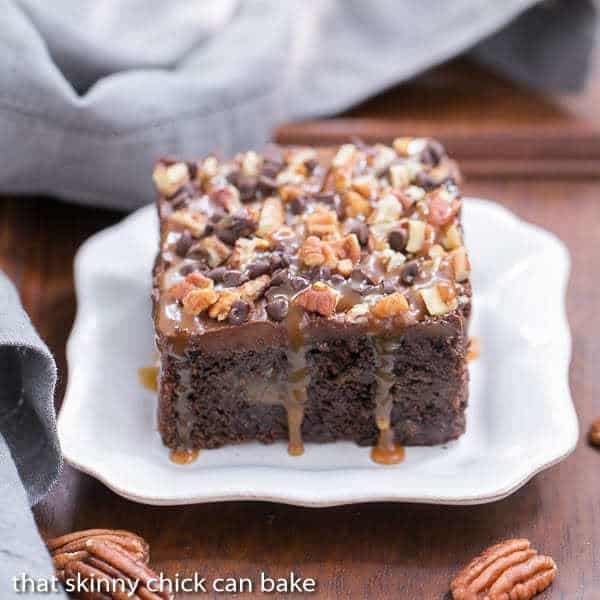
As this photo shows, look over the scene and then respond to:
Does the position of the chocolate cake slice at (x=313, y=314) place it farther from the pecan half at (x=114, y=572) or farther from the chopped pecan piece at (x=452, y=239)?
the pecan half at (x=114, y=572)

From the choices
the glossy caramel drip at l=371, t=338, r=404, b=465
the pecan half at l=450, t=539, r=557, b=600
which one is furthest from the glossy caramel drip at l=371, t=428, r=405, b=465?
the pecan half at l=450, t=539, r=557, b=600

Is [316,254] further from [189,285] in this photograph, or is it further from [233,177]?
[233,177]

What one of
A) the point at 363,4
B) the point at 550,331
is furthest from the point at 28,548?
the point at 363,4

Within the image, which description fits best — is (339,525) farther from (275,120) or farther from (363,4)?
(363,4)

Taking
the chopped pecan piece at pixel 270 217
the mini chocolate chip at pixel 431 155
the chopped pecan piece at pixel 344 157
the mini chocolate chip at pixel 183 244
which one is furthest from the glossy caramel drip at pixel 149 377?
the mini chocolate chip at pixel 431 155

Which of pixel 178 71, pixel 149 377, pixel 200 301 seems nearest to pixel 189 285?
pixel 200 301
